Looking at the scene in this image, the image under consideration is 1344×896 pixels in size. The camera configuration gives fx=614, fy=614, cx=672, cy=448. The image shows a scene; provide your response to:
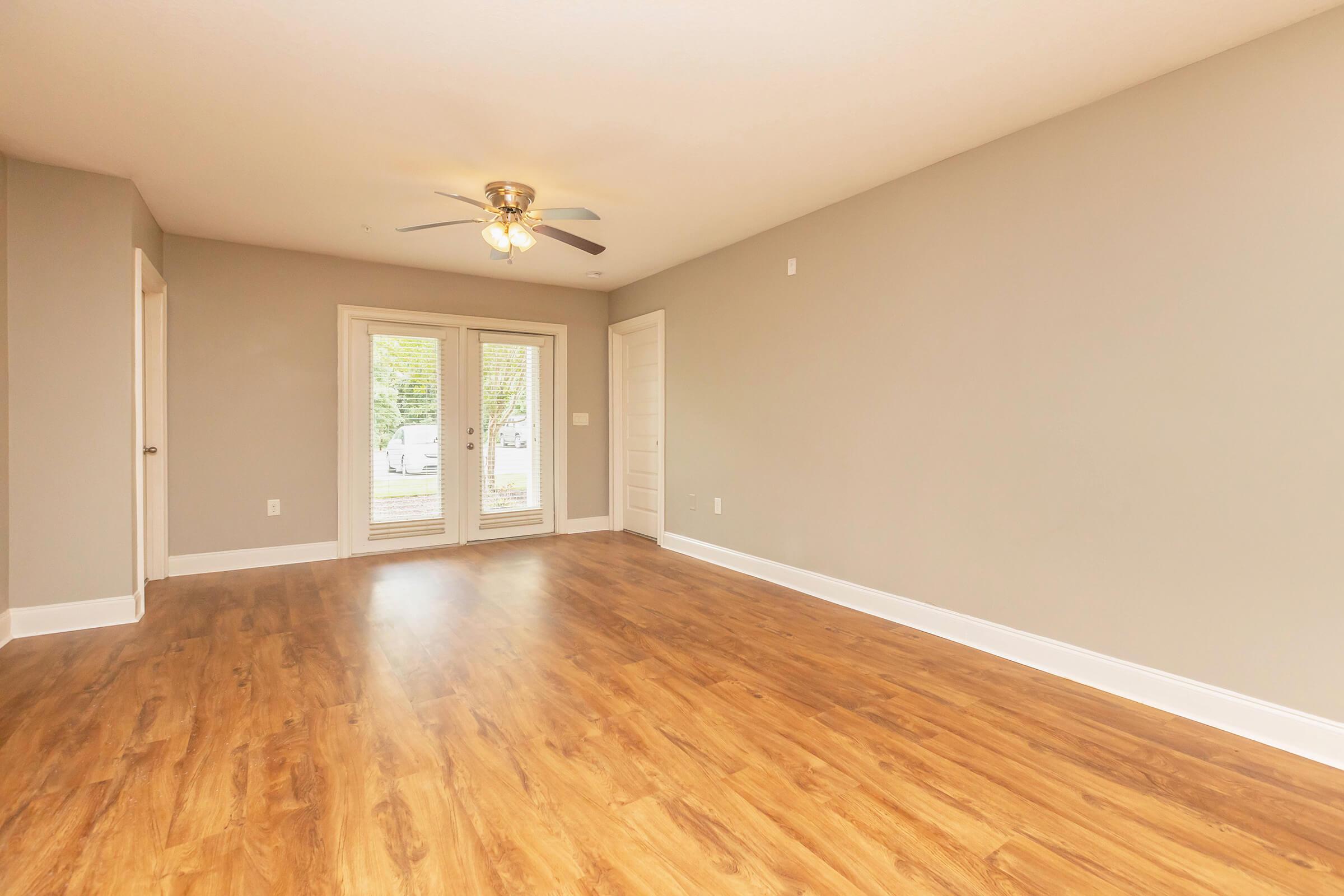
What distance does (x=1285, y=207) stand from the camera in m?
2.24

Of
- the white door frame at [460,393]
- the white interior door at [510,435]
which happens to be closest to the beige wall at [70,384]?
the white door frame at [460,393]

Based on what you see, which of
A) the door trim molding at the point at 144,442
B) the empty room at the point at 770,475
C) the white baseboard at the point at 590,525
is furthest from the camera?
the white baseboard at the point at 590,525

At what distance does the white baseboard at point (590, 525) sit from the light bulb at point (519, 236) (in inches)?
136

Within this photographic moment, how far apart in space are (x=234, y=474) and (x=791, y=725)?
4724 mm

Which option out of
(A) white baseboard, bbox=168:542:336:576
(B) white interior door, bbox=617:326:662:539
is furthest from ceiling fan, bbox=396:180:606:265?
(A) white baseboard, bbox=168:542:336:576

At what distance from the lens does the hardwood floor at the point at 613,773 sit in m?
1.59

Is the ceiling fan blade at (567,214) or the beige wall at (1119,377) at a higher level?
the ceiling fan blade at (567,214)

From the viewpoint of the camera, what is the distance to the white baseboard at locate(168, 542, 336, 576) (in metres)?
4.70

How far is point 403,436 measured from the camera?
5.48 meters

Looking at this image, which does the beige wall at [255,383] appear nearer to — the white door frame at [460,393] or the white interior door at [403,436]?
the white door frame at [460,393]

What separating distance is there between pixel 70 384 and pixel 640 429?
165 inches

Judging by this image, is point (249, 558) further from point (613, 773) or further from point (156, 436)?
point (613, 773)

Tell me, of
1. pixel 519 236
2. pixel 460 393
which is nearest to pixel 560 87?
pixel 519 236

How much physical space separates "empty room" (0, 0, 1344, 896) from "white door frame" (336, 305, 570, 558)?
75 centimetres
